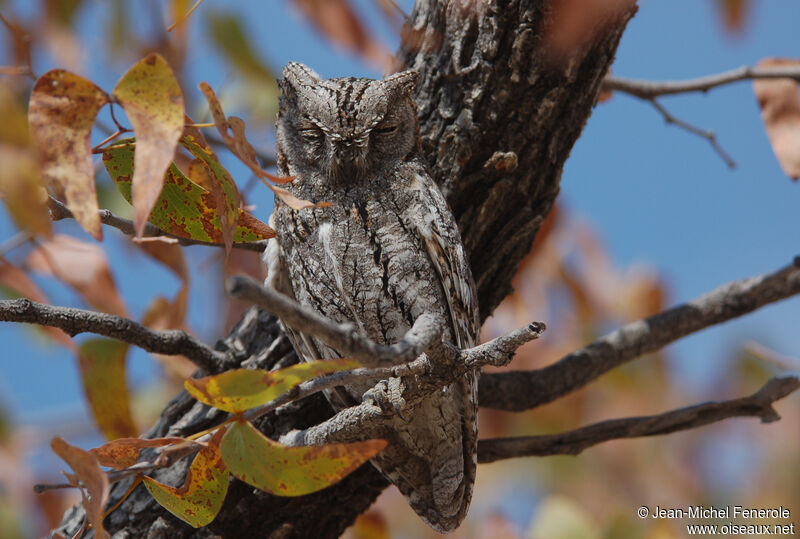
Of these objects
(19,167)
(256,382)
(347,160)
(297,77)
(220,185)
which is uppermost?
(297,77)

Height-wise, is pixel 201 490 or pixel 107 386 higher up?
pixel 107 386

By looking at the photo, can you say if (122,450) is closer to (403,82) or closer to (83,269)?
(83,269)

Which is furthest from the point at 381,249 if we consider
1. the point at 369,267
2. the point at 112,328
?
the point at 112,328

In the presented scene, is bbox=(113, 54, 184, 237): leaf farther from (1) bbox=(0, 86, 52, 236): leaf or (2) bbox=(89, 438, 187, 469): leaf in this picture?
(2) bbox=(89, 438, 187, 469): leaf

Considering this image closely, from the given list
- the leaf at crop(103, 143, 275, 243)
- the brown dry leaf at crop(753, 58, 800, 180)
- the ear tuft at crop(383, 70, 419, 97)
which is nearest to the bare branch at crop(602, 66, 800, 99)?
the brown dry leaf at crop(753, 58, 800, 180)

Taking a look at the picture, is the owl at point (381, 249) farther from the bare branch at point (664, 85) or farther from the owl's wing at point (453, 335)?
the bare branch at point (664, 85)

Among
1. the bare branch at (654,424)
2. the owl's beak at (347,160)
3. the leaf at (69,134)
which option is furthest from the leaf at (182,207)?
the bare branch at (654,424)
